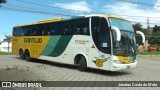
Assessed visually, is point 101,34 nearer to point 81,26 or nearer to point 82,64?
point 81,26

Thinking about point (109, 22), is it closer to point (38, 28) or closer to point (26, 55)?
point (38, 28)

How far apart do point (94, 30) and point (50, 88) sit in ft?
22.9

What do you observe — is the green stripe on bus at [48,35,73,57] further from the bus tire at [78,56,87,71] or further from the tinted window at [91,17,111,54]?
the tinted window at [91,17,111,54]

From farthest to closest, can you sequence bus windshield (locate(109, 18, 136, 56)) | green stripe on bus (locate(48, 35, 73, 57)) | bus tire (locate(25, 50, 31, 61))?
bus tire (locate(25, 50, 31, 61)) → green stripe on bus (locate(48, 35, 73, 57)) → bus windshield (locate(109, 18, 136, 56))

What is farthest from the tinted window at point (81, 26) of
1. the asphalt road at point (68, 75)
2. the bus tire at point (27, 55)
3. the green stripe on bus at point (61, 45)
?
the bus tire at point (27, 55)

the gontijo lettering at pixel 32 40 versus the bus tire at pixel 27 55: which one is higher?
the gontijo lettering at pixel 32 40

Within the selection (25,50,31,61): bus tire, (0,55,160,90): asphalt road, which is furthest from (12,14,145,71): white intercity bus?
(25,50,31,61): bus tire

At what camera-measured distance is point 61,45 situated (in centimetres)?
2178

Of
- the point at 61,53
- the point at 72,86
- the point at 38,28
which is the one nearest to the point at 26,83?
the point at 72,86

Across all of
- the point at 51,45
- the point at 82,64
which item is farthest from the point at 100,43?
the point at 51,45

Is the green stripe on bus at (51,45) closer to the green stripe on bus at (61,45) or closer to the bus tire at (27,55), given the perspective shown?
the green stripe on bus at (61,45)

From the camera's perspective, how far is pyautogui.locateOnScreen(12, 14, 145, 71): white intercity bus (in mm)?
17594

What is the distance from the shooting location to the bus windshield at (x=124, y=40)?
1759 cm

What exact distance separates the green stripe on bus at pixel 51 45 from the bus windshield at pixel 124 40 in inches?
206
